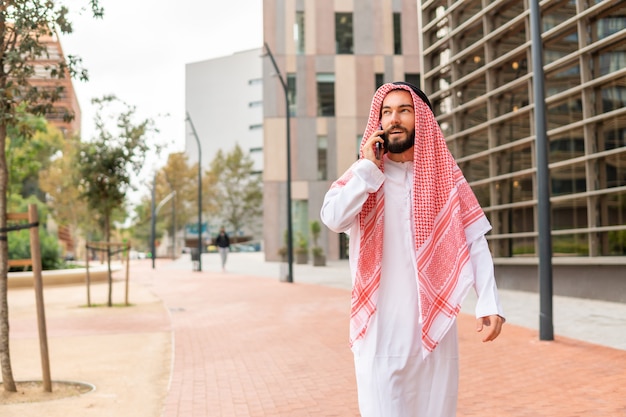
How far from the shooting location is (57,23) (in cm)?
719

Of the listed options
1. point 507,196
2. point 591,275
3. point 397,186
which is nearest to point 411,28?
point 507,196

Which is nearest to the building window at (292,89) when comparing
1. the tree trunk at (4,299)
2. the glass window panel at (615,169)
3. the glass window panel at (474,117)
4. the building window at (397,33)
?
the building window at (397,33)

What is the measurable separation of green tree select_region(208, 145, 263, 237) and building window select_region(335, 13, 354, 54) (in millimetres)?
42094

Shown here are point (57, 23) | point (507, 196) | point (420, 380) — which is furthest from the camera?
point (507, 196)

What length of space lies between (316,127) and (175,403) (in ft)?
110

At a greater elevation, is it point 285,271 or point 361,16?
point 361,16

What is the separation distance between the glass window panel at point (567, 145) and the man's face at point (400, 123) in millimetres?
10901

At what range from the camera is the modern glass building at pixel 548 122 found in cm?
1231

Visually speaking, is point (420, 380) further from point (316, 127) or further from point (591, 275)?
point (316, 127)

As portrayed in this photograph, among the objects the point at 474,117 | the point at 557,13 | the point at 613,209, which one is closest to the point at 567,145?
the point at 613,209

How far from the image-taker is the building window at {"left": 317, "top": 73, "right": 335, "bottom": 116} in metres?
39.1

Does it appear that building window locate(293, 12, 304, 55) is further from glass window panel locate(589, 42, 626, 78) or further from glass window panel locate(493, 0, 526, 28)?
glass window panel locate(589, 42, 626, 78)

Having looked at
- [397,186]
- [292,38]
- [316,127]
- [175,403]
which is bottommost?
[175,403]

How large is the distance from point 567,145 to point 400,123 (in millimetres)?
11381
